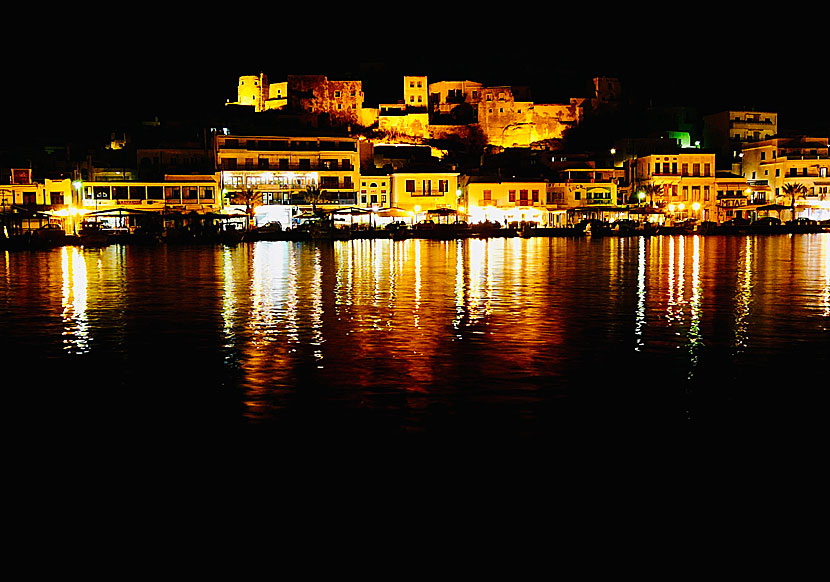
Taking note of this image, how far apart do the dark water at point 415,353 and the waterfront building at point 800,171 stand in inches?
2177

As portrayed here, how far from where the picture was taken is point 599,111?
99.8 m

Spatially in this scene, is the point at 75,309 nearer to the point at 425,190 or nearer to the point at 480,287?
the point at 480,287

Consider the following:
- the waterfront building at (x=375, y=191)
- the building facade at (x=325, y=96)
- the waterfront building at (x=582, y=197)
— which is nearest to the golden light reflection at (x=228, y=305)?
the waterfront building at (x=375, y=191)

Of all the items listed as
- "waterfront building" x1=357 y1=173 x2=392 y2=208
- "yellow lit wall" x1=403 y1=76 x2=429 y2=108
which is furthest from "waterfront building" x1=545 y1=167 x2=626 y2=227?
"yellow lit wall" x1=403 y1=76 x2=429 y2=108

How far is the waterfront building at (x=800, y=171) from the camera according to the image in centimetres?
7350

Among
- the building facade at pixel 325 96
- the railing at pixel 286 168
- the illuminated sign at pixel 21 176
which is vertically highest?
the building facade at pixel 325 96

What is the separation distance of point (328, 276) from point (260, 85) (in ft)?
246

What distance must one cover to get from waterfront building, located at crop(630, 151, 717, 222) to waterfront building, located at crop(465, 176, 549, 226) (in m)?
10.9

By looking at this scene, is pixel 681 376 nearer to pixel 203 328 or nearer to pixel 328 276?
pixel 203 328

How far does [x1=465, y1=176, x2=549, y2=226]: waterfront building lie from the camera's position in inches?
2537

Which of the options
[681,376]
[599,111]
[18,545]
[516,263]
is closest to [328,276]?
[516,263]

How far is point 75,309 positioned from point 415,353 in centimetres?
861

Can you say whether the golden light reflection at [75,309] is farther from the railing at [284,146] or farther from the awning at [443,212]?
the railing at [284,146]

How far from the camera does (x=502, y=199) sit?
64.7 m
